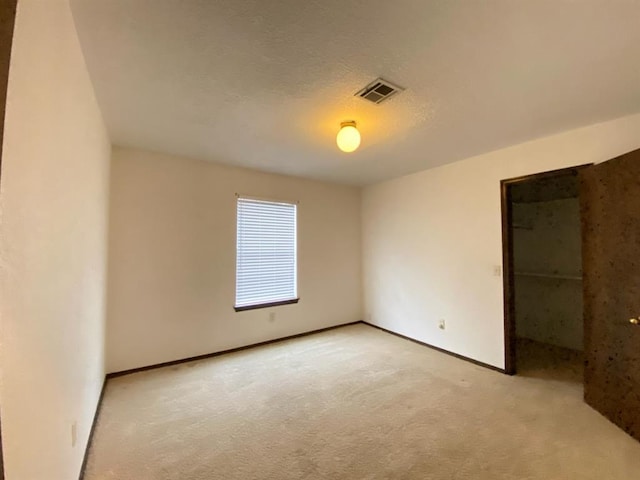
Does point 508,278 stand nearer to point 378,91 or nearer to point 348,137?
point 348,137

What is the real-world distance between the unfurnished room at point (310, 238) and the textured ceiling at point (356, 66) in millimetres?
17

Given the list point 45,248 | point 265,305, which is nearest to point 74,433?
point 45,248

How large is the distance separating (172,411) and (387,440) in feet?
5.74

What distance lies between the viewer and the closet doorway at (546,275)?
324cm

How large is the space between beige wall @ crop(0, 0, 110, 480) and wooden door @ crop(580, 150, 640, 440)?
11.2 feet

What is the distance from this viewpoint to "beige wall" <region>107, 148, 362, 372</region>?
3.11m

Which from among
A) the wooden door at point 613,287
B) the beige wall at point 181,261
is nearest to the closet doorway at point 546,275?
the wooden door at point 613,287

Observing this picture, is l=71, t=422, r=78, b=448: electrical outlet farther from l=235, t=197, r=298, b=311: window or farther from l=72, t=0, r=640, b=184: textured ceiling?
l=235, t=197, r=298, b=311: window

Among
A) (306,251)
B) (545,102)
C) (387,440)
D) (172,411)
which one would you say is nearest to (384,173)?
(306,251)

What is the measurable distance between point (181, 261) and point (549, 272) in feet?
16.5

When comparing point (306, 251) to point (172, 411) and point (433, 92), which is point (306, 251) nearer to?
point (172, 411)

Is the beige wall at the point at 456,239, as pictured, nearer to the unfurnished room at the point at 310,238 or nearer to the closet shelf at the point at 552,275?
the unfurnished room at the point at 310,238

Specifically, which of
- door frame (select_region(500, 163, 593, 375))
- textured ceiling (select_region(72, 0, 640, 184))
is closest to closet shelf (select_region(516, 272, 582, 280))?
door frame (select_region(500, 163, 593, 375))

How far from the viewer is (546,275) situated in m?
4.05
